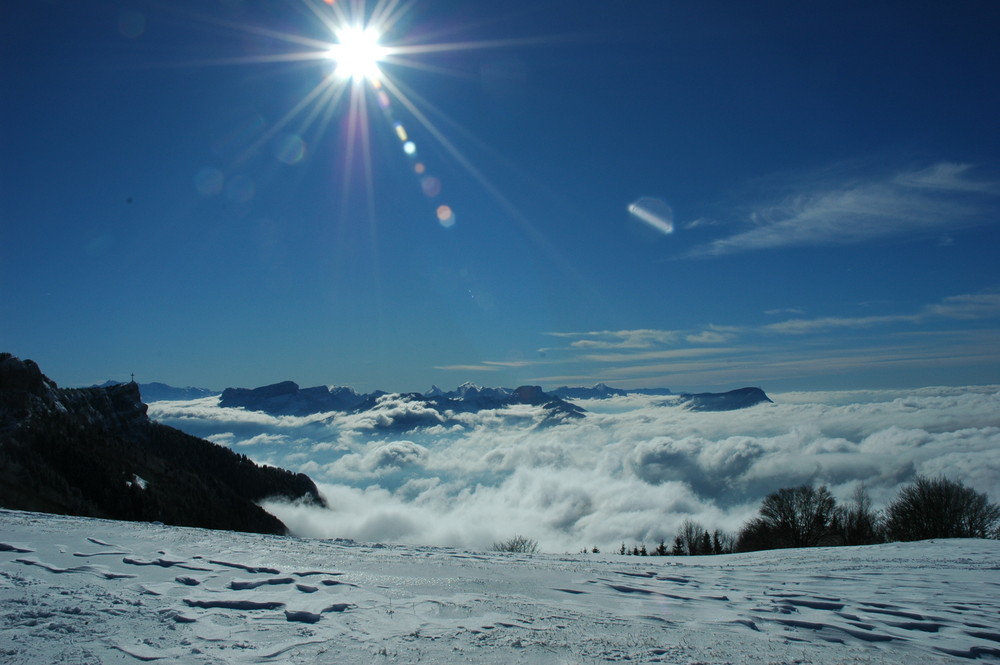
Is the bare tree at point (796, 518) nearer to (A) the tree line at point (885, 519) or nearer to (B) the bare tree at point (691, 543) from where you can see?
(A) the tree line at point (885, 519)

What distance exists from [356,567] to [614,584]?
210 inches

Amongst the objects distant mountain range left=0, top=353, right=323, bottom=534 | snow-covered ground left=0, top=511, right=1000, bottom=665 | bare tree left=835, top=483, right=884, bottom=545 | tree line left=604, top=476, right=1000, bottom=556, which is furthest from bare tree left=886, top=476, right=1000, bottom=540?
distant mountain range left=0, top=353, right=323, bottom=534

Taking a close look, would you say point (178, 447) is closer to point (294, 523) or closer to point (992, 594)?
point (294, 523)

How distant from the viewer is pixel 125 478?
8988 cm

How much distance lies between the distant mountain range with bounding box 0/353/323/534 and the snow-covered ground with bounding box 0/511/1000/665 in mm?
76928

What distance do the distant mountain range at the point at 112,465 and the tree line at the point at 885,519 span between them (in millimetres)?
84763

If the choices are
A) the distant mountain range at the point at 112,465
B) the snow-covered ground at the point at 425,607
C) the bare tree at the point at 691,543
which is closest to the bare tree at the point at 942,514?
the bare tree at the point at 691,543

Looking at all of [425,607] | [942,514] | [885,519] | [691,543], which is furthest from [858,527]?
[425,607]

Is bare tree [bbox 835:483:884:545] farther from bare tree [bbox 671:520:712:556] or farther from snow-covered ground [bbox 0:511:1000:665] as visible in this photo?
snow-covered ground [bbox 0:511:1000:665]

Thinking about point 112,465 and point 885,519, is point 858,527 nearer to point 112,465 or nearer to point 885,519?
point 885,519

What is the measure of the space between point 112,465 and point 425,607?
4474 inches

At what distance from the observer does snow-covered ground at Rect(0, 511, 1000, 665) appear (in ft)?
18.3

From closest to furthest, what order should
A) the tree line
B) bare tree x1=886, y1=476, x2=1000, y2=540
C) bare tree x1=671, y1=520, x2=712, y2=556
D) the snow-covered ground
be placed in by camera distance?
the snow-covered ground
bare tree x1=886, y1=476, x2=1000, y2=540
the tree line
bare tree x1=671, y1=520, x2=712, y2=556

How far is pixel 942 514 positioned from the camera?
129 ft
